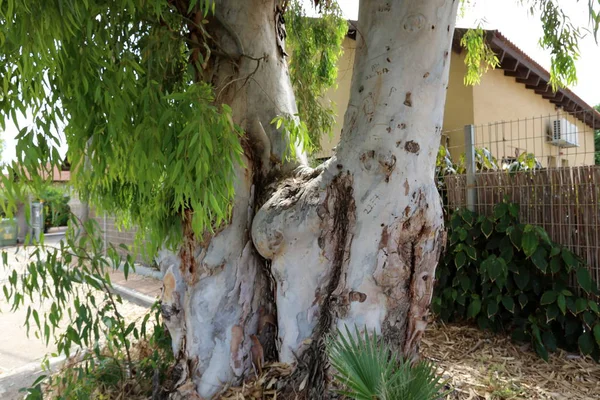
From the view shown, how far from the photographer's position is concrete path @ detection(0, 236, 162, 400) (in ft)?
13.1

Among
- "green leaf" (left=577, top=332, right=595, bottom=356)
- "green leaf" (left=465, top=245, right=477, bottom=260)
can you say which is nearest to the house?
"green leaf" (left=465, top=245, right=477, bottom=260)

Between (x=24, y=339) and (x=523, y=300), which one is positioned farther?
(x=24, y=339)

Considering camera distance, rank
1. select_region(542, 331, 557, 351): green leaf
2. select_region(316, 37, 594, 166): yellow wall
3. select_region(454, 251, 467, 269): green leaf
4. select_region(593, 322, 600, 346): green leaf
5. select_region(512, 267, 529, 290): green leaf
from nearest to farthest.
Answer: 1. select_region(593, 322, 600, 346): green leaf
2. select_region(542, 331, 557, 351): green leaf
3. select_region(512, 267, 529, 290): green leaf
4. select_region(454, 251, 467, 269): green leaf
5. select_region(316, 37, 594, 166): yellow wall

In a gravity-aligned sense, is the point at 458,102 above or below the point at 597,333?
above

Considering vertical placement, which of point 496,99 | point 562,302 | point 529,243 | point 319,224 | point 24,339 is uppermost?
point 496,99

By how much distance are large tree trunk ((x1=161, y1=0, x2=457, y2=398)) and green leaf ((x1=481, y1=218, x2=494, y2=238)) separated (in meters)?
1.79

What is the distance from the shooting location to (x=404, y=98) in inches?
94.9

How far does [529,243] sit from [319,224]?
213 cm

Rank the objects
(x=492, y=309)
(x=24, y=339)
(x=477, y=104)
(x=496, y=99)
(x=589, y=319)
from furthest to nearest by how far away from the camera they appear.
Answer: (x=496, y=99) < (x=477, y=104) < (x=24, y=339) < (x=492, y=309) < (x=589, y=319)

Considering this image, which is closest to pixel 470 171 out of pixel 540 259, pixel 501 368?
pixel 540 259

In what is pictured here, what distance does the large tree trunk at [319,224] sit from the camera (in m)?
2.41

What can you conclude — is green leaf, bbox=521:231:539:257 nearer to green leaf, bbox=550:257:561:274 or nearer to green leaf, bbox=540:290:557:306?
green leaf, bbox=550:257:561:274

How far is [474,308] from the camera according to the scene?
405 cm

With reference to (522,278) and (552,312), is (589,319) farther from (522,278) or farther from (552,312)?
(522,278)
